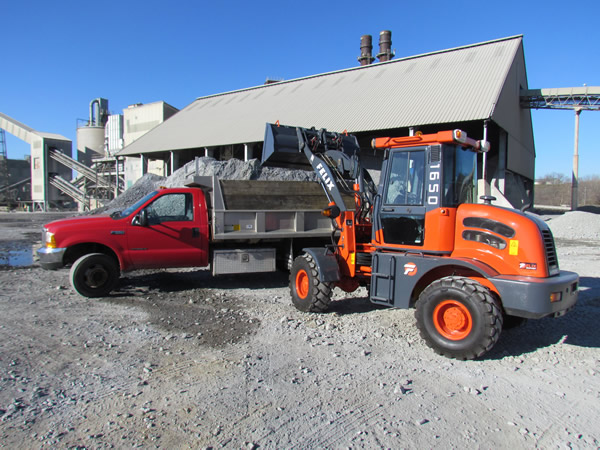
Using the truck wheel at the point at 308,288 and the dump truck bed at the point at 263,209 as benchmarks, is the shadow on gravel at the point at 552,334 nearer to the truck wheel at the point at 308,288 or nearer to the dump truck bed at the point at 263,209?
the truck wheel at the point at 308,288

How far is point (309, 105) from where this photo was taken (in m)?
30.6

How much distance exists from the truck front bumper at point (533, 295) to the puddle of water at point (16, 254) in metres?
11.0

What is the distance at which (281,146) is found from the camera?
24.1 ft

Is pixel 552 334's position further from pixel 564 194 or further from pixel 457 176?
pixel 564 194

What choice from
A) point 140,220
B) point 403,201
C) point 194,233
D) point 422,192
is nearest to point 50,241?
point 140,220

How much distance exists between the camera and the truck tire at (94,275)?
7625mm

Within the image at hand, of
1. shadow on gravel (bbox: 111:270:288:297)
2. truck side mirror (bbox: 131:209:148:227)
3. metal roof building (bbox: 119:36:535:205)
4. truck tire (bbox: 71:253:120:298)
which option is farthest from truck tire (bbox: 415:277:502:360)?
metal roof building (bbox: 119:36:535:205)

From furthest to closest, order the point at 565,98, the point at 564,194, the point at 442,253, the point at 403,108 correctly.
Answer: the point at 564,194, the point at 565,98, the point at 403,108, the point at 442,253

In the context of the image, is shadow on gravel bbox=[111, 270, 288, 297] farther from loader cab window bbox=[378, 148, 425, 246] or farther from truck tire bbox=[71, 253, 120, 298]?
loader cab window bbox=[378, 148, 425, 246]

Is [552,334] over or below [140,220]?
below

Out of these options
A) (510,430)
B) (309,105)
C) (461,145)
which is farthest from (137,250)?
(309,105)

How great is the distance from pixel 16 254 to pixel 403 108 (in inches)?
797

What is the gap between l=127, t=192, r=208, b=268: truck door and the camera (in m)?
8.03

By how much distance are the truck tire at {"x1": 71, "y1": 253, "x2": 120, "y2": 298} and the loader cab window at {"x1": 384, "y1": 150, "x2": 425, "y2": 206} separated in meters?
5.07
